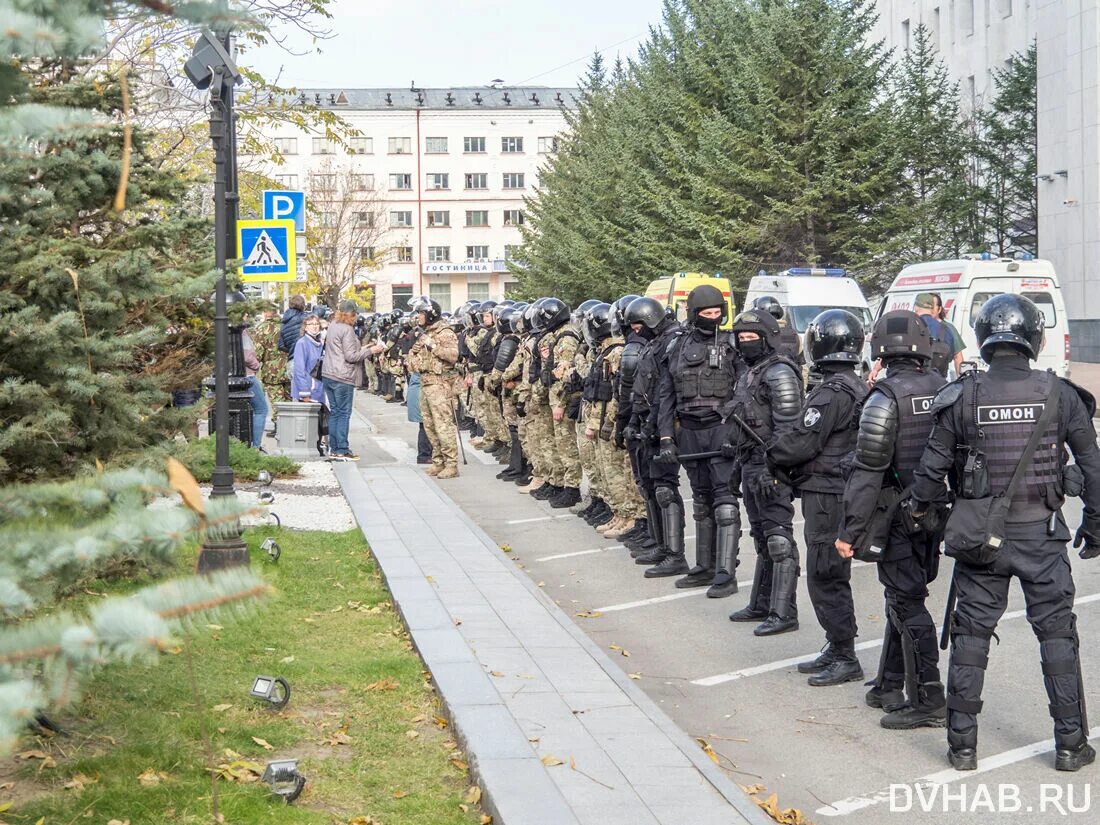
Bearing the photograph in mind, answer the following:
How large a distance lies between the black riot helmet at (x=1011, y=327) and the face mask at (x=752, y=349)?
8.99 feet

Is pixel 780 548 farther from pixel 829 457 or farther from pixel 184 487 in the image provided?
pixel 184 487

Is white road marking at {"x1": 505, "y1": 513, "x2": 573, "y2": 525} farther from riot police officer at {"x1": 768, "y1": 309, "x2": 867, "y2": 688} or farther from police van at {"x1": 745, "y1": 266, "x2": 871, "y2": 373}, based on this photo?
police van at {"x1": 745, "y1": 266, "x2": 871, "y2": 373}

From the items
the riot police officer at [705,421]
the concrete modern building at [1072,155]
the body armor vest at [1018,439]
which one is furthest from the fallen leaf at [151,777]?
the concrete modern building at [1072,155]

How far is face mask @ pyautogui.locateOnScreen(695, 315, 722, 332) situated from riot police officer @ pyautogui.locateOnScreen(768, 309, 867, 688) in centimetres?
221

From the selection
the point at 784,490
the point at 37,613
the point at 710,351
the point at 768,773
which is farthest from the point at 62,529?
the point at 710,351

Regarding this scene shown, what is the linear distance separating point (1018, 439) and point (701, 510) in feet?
14.4

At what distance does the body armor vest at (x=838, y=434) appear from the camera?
23.8 ft

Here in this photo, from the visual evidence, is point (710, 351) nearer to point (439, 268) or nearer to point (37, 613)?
point (37, 613)

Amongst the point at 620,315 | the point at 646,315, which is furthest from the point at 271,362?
the point at 646,315

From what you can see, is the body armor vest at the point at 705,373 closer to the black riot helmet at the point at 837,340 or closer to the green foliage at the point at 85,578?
the black riot helmet at the point at 837,340

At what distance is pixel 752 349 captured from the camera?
8406 mm

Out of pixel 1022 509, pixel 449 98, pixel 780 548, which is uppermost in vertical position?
pixel 449 98

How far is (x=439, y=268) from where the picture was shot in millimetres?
92000

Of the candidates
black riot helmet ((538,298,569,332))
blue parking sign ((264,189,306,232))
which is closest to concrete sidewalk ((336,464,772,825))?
black riot helmet ((538,298,569,332))
